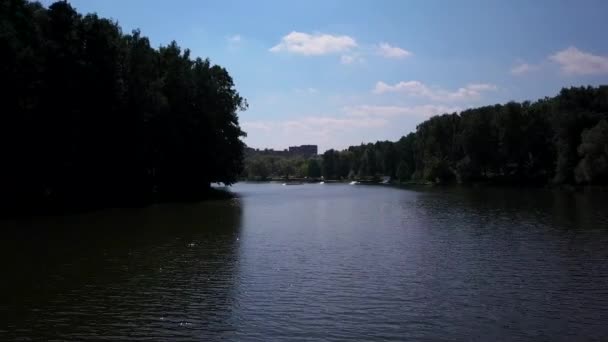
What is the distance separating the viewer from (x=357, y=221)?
140ft

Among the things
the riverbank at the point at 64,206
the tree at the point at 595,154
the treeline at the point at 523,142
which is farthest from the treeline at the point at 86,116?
the treeline at the point at 523,142

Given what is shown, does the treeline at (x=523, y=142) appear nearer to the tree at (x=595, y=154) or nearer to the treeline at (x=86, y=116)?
the tree at (x=595, y=154)

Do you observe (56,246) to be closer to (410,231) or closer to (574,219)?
(410,231)

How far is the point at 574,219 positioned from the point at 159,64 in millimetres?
54326

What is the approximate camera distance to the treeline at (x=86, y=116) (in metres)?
43.6

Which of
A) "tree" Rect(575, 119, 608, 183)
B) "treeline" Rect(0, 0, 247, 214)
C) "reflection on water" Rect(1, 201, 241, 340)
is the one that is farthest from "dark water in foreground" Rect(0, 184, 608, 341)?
"tree" Rect(575, 119, 608, 183)

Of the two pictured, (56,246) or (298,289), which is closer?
(298,289)

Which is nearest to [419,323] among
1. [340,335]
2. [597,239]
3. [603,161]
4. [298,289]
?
[340,335]

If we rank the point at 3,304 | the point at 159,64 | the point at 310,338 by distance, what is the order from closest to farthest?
the point at 310,338, the point at 3,304, the point at 159,64

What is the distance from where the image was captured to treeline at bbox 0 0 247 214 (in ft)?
143

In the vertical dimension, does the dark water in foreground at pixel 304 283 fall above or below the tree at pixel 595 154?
below

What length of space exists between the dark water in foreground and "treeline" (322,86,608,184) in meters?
57.1

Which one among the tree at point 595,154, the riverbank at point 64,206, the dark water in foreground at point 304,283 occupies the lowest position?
the dark water in foreground at point 304,283

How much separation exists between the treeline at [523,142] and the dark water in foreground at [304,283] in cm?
5712
